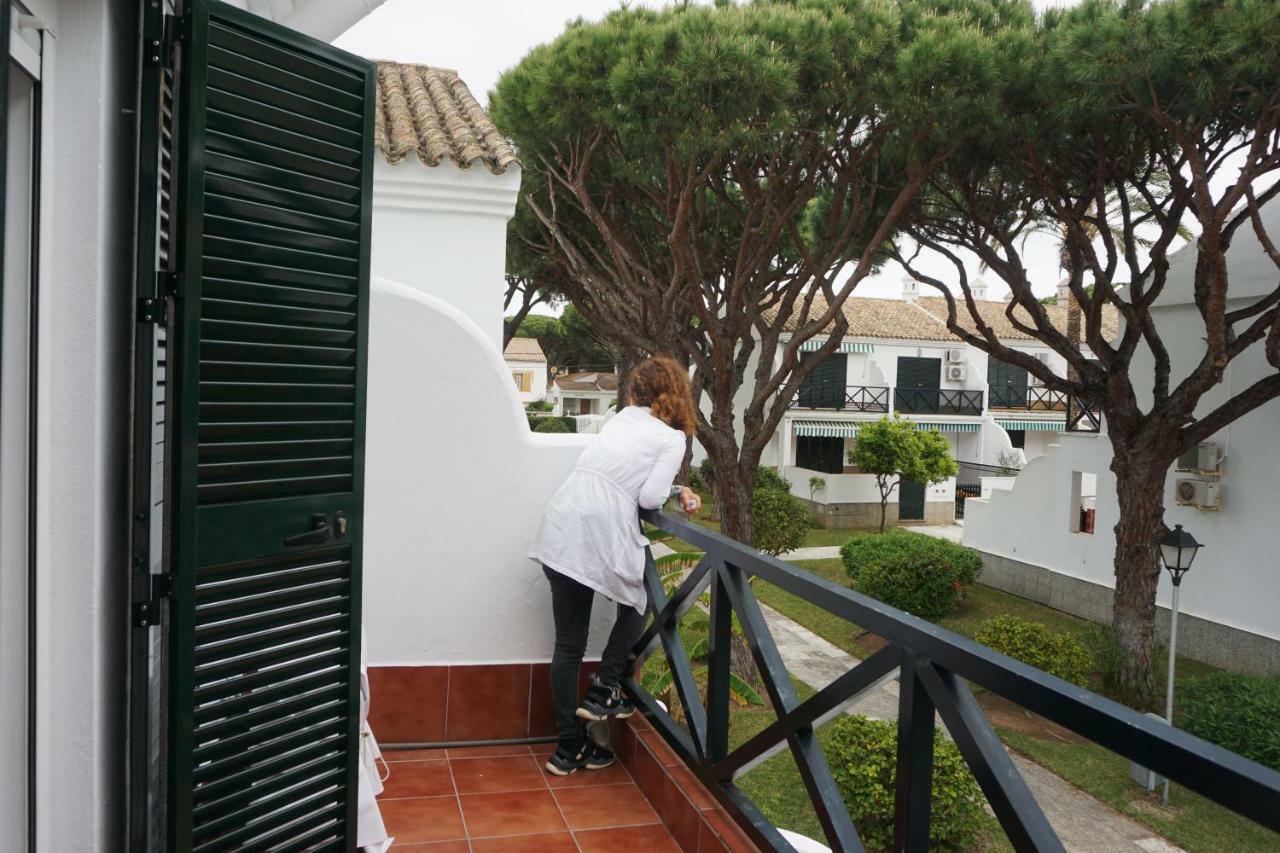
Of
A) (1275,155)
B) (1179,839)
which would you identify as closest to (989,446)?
(1275,155)

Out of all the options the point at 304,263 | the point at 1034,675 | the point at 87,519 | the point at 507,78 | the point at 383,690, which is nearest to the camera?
the point at 1034,675

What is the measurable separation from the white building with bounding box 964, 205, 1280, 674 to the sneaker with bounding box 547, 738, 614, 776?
11.8 meters

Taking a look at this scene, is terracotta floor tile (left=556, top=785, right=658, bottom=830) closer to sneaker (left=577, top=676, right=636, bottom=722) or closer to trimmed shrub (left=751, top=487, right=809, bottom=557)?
sneaker (left=577, top=676, right=636, bottom=722)

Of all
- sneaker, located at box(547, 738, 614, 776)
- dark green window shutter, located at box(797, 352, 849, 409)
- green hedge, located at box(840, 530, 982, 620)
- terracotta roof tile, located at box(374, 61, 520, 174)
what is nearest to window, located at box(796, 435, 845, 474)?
dark green window shutter, located at box(797, 352, 849, 409)

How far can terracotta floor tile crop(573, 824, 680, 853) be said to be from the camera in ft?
9.99

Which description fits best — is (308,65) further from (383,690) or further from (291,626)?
(383,690)

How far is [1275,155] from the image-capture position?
32.6ft

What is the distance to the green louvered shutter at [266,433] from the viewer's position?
2037mm

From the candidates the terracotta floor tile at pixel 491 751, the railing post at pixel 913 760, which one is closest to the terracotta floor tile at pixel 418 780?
the terracotta floor tile at pixel 491 751

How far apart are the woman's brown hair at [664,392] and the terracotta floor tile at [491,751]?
4.67 feet

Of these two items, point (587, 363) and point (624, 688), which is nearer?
point (624, 688)

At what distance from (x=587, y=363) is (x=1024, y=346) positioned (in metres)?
23.0

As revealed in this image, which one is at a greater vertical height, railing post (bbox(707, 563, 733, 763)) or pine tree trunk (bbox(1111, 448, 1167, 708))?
railing post (bbox(707, 563, 733, 763))

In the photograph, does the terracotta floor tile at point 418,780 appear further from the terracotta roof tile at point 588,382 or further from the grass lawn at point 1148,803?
the terracotta roof tile at point 588,382
